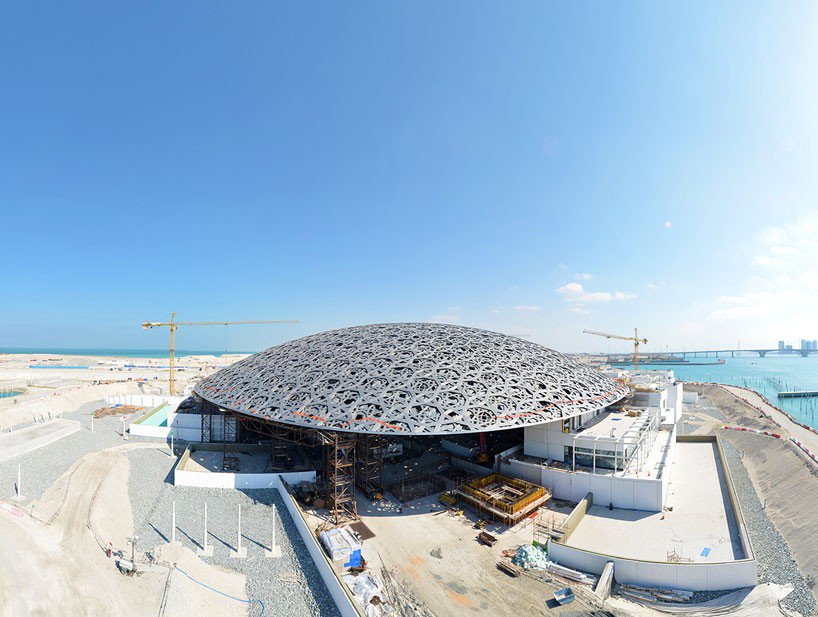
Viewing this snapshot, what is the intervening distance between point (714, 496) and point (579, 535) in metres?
13.5

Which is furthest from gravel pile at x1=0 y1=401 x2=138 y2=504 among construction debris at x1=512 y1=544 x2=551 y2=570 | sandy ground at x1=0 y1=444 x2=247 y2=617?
construction debris at x1=512 y1=544 x2=551 y2=570

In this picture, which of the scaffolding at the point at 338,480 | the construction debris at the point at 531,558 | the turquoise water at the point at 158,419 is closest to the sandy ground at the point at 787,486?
the construction debris at the point at 531,558

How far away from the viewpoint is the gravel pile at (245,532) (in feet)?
53.9

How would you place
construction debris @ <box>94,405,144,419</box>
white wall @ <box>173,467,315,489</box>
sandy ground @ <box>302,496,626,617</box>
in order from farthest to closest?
construction debris @ <box>94,405,144,419</box> < white wall @ <box>173,467,315,489</box> < sandy ground @ <box>302,496,626,617</box>

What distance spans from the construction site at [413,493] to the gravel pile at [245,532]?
0.41 feet

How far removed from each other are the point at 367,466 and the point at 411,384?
6.62 m

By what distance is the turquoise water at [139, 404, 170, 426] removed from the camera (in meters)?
41.7

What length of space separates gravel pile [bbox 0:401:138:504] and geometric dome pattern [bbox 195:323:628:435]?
962 centimetres

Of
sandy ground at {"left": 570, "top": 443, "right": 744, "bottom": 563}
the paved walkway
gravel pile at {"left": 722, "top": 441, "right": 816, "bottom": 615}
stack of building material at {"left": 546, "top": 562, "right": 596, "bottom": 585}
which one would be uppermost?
sandy ground at {"left": 570, "top": 443, "right": 744, "bottom": 563}

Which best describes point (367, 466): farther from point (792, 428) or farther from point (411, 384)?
point (792, 428)

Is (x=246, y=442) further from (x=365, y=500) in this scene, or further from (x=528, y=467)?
(x=528, y=467)

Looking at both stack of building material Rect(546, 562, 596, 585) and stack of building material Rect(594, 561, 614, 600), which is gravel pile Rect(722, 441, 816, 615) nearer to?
stack of building material Rect(594, 561, 614, 600)

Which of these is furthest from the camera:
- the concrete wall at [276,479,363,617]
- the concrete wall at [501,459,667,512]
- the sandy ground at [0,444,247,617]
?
the concrete wall at [501,459,667,512]

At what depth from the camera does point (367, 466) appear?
2791 centimetres
